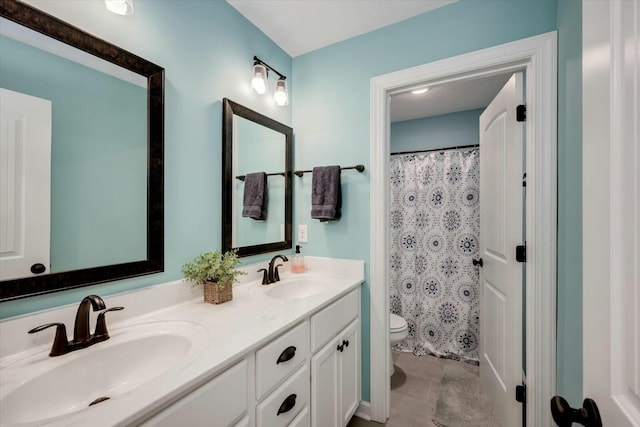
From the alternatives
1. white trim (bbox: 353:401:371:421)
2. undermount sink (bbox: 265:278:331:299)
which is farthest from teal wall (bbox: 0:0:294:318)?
white trim (bbox: 353:401:371:421)

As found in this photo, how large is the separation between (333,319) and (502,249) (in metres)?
1.10

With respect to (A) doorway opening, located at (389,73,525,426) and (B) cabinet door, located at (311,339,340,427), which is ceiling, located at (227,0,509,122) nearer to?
(A) doorway opening, located at (389,73,525,426)

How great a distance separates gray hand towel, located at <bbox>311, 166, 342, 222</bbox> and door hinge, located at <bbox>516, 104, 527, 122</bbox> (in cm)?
100

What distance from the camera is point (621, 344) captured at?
440 mm

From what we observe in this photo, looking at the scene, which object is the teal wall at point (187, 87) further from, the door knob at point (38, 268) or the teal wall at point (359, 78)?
the teal wall at point (359, 78)

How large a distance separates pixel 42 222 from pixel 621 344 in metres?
1.46

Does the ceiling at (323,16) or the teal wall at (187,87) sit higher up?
the ceiling at (323,16)

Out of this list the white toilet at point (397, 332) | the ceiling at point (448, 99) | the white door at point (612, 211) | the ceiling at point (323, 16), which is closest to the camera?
the white door at point (612, 211)

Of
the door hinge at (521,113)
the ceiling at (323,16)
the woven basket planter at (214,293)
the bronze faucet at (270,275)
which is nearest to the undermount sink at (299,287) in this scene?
the bronze faucet at (270,275)

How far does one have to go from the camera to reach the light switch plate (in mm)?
1932

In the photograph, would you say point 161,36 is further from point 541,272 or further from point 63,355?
point 541,272

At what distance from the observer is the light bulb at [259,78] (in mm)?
1567

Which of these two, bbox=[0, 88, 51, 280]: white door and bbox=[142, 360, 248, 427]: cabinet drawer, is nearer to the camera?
bbox=[142, 360, 248, 427]: cabinet drawer

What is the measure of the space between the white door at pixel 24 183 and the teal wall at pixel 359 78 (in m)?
1.32
